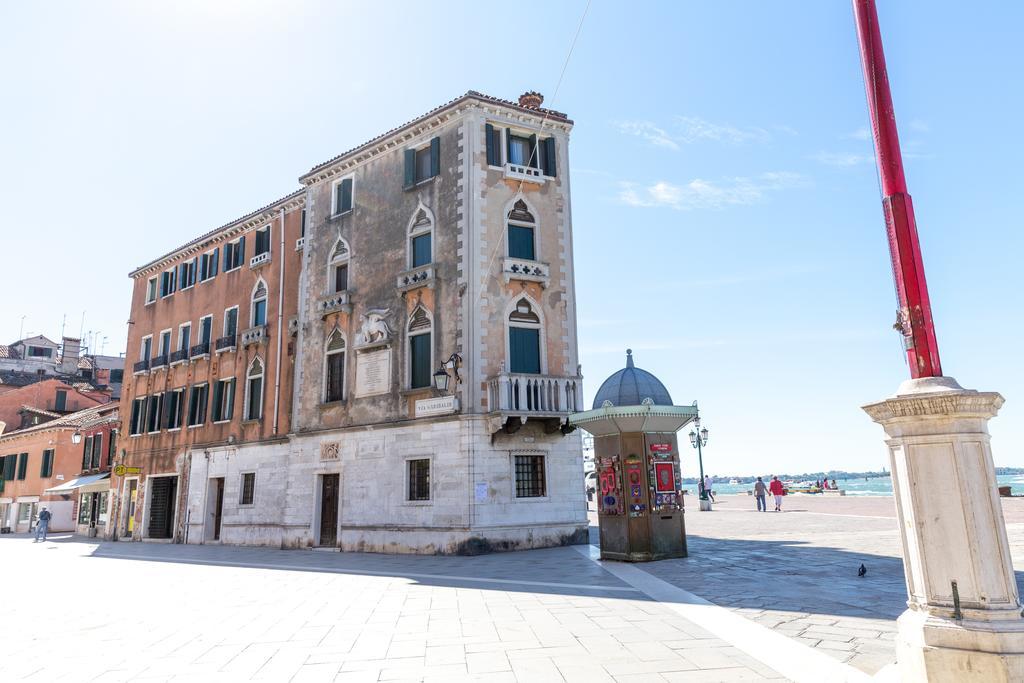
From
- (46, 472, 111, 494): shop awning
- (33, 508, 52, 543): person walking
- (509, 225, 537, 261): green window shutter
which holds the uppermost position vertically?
(509, 225, 537, 261): green window shutter

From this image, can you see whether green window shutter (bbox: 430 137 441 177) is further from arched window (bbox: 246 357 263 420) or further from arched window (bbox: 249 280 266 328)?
arched window (bbox: 246 357 263 420)

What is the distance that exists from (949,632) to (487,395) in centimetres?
1467

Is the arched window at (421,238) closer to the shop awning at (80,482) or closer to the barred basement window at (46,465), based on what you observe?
the shop awning at (80,482)

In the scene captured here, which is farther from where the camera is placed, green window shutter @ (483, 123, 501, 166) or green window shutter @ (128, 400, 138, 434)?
green window shutter @ (128, 400, 138, 434)

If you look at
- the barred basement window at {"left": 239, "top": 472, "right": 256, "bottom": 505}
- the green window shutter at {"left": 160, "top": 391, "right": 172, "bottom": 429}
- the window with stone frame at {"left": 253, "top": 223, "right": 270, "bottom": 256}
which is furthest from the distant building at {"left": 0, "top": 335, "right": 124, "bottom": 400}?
the barred basement window at {"left": 239, "top": 472, "right": 256, "bottom": 505}

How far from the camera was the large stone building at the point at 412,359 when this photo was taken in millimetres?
18641

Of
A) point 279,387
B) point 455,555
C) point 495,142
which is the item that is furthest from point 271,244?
point 455,555

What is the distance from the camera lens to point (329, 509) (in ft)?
71.3

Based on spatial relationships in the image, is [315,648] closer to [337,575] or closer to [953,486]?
[953,486]

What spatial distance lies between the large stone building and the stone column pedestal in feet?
44.9

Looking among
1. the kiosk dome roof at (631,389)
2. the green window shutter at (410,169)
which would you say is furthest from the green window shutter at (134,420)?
the kiosk dome roof at (631,389)

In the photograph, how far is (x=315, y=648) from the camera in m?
7.16

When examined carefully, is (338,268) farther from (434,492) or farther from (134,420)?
(134,420)

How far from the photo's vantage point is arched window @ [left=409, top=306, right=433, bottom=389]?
65.9 feet
